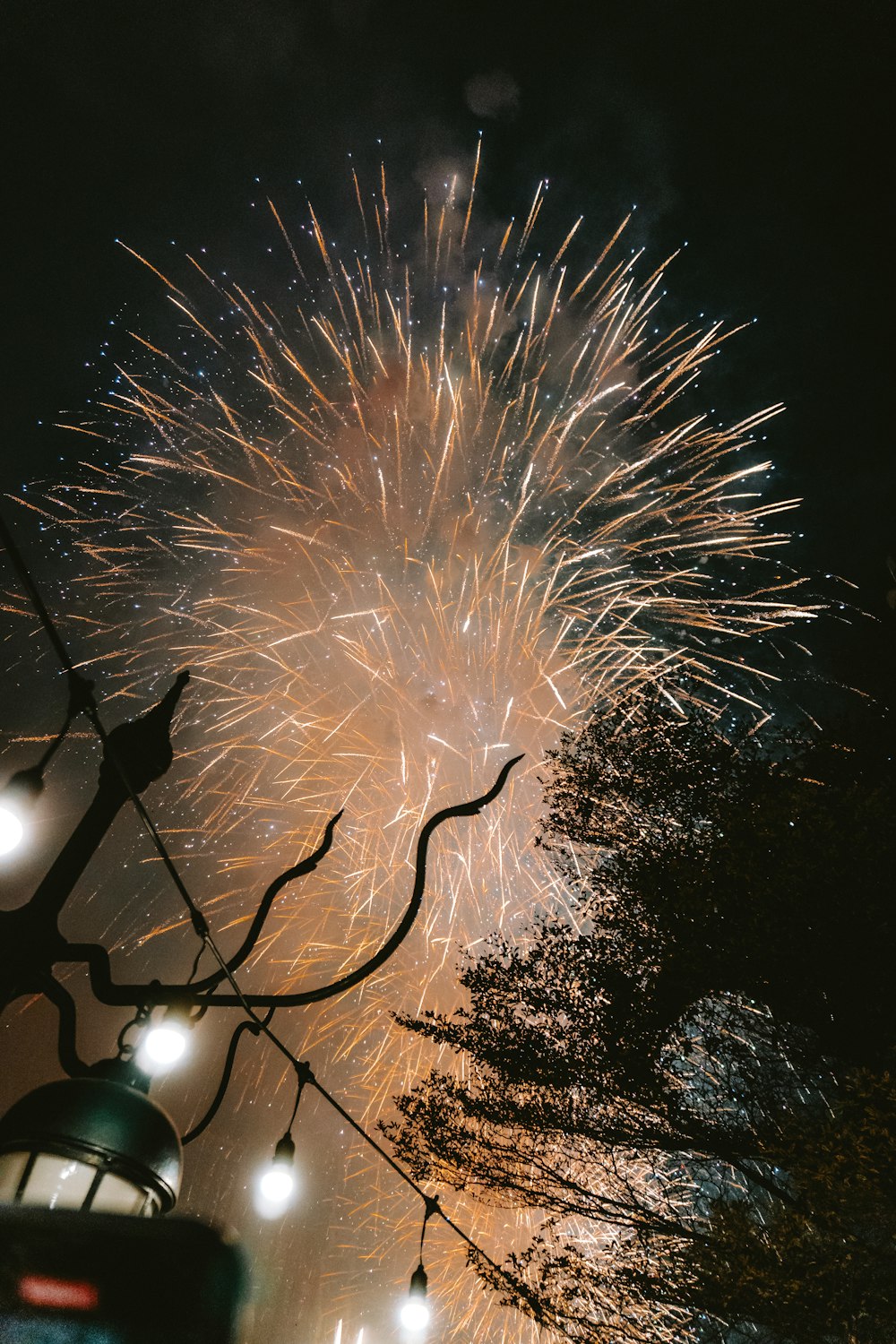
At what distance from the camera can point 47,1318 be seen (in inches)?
30.5

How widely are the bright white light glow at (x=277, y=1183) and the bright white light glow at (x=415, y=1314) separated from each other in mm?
3021

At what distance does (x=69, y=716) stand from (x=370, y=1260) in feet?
347

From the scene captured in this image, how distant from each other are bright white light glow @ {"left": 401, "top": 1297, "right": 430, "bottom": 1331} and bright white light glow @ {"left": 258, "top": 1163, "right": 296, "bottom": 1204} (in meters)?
3.02

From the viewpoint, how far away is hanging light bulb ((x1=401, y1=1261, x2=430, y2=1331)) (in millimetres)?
5977

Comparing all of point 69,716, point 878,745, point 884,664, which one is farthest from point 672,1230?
point 69,716

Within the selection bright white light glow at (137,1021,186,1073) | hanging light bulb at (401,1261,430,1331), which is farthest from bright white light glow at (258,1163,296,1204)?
hanging light bulb at (401,1261,430,1331)

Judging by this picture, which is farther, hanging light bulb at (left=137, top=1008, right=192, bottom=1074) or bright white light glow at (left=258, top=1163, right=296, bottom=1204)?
bright white light glow at (left=258, top=1163, right=296, bottom=1204)

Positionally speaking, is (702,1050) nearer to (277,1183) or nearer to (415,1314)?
(415,1314)

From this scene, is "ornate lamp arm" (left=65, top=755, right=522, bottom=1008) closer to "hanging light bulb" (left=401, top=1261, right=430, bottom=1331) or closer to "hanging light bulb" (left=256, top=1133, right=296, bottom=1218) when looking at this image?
"hanging light bulb" (left=256, top=1133, right=296, bottom=1218)

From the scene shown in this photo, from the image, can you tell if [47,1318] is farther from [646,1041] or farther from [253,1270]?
[646,1041]

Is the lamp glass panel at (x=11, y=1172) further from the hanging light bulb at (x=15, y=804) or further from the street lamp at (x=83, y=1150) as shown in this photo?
the hanging light bulb at (x=15, y=804)

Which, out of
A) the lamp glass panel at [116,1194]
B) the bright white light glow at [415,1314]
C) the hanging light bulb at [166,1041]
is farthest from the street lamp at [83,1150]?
the bright white light glow at [415,1314]

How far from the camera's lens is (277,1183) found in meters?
4.19

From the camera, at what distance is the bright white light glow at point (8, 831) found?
7.85 feet
